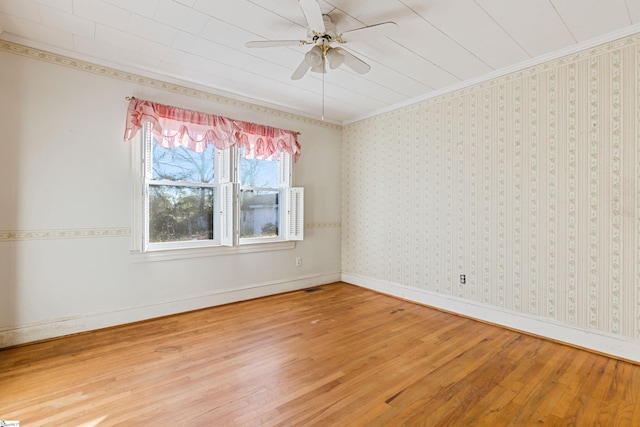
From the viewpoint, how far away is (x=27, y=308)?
98.9 inches

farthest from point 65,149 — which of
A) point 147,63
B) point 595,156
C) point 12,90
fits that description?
point 595,156

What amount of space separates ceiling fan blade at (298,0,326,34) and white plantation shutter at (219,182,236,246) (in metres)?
2.07

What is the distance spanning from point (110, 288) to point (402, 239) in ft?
10.8

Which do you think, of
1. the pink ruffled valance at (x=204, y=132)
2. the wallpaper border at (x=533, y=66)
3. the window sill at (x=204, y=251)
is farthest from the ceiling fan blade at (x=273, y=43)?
the window sill at (x=204, y=251)

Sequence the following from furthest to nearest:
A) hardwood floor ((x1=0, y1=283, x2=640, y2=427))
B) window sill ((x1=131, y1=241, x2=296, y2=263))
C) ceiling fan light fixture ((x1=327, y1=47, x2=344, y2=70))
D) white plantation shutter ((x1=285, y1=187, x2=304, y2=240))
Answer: white plantation shutter ((x1=285, y1=187, x2=304, y2=240)) < window sill ((x1=131, y1=241, x2=296, y2=263)) < ceiling fan light fixture ((x1=327, y1=47, x2=344, y2=70)) < hardwood floor ((x1=0, y1=283, x2=640, y2=427))

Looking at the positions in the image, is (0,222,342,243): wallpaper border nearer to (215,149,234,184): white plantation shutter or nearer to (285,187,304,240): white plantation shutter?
(215,149,234,184): white plantation shutter

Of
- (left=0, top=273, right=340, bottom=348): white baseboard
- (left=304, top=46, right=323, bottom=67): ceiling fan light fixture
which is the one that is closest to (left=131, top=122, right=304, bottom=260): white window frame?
(left=0, top=273, right=340, bottom=348): white baseboard

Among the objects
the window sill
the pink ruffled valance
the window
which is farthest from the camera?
the window

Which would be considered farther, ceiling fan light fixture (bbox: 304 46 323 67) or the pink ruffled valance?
the pink ruffled valance

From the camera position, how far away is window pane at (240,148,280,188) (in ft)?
12.5

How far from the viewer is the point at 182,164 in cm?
335

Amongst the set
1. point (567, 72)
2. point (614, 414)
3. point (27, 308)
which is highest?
point (567, 72)

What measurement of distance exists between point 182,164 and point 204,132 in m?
0.44

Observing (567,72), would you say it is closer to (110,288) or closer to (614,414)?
(614,414)
